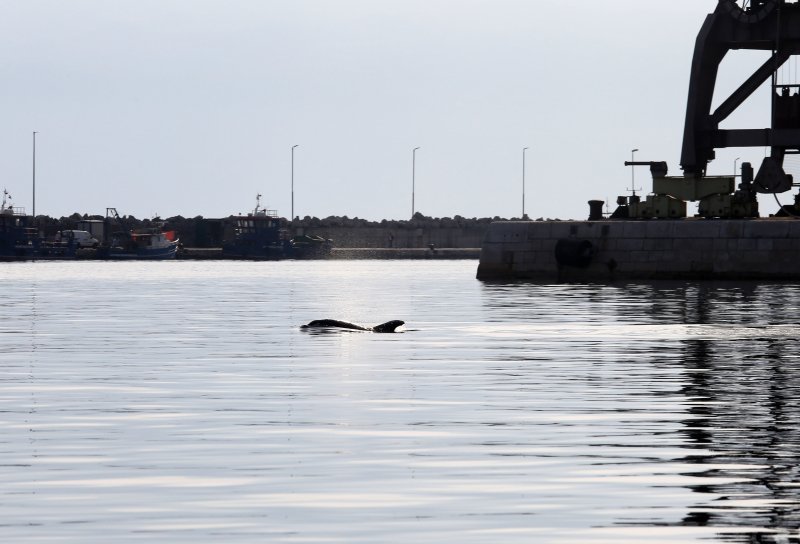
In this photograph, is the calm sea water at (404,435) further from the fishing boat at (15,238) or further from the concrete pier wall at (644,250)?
the fishing boat at (15,238)

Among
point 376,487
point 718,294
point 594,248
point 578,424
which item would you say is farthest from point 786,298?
point 376,487

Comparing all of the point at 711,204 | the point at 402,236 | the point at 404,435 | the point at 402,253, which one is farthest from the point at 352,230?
the point at 404,435

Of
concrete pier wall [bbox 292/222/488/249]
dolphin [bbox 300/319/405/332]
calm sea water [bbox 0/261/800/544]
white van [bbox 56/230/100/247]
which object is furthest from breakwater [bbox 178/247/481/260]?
calm sea water [bbox 0/261/800/544]

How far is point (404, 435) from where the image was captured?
15.3 meters

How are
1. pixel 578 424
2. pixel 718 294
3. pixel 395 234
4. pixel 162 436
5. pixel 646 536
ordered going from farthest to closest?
pixel 395 234 < pixel 718 294 < pixel 578 424 < pixel 162 436 < pixel 646 536

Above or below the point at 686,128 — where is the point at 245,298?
below

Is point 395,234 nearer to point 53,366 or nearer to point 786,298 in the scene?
point 786,298

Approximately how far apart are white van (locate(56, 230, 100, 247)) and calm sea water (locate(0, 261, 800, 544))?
111824 millimetres

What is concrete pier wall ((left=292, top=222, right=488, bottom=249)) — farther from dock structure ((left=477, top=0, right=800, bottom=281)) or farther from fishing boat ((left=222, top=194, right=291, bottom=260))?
dock structure ((left=477, top=0, right=800, bottom=281))

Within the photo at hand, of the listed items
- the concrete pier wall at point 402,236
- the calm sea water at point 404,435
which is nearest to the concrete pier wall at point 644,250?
the calm sea water at point 404,435

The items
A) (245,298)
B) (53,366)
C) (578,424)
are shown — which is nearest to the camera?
(578,424)

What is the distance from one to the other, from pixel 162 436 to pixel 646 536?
21.0ft

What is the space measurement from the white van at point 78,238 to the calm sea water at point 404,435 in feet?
367

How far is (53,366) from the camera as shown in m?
24.3
